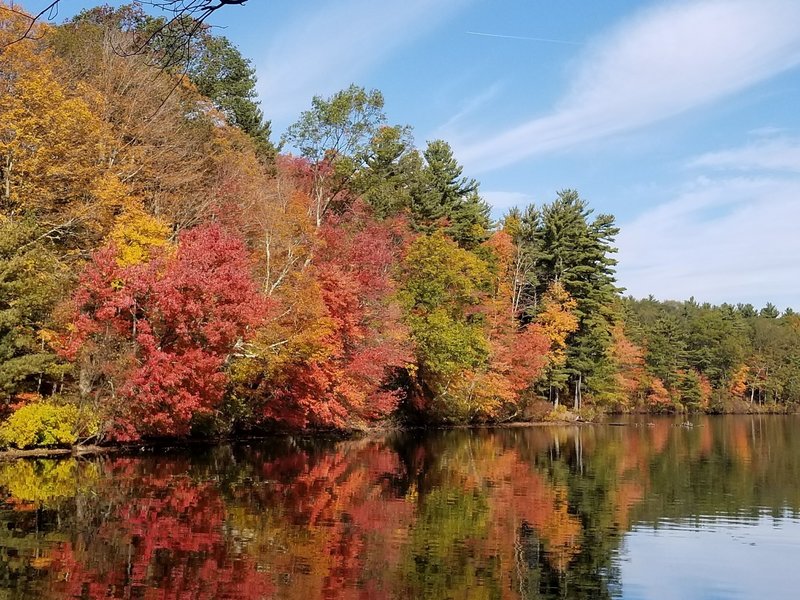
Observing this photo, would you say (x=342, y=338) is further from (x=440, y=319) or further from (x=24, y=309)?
Answer: (x=24, y=309)

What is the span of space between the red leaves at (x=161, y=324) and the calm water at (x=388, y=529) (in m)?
2.09

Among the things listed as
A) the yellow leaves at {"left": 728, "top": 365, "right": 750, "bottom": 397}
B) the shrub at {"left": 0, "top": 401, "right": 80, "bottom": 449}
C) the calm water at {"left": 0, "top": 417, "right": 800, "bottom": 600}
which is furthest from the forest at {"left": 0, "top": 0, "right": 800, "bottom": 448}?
the yellow leaves at {"left": 728, "top": 365, "right": 750, "bottom": 397}

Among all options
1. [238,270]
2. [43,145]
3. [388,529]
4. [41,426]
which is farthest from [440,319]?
[388,529]

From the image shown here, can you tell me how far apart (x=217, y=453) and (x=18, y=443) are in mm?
7266

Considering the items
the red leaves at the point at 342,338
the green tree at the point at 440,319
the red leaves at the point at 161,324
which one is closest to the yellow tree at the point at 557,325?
the green tree at the point at 440,319

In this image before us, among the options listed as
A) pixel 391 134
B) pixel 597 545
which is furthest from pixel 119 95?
pixel 597 545

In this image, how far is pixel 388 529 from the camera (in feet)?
49.2

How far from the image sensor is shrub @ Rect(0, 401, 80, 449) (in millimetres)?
24188

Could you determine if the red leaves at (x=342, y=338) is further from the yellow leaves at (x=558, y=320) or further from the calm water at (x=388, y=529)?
the yellow leaves at (x=558, y=320)

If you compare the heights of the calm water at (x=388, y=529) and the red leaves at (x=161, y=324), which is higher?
the red leaves at (x=161, y=324)

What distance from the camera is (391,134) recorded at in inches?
1690

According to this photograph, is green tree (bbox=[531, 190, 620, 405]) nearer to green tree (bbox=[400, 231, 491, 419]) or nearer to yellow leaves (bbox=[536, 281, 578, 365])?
yellow leaves (bbox=[536, 281, 578, 365])

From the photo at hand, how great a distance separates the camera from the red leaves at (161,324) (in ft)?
84.1

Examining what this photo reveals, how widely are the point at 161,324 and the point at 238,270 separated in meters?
3.25
